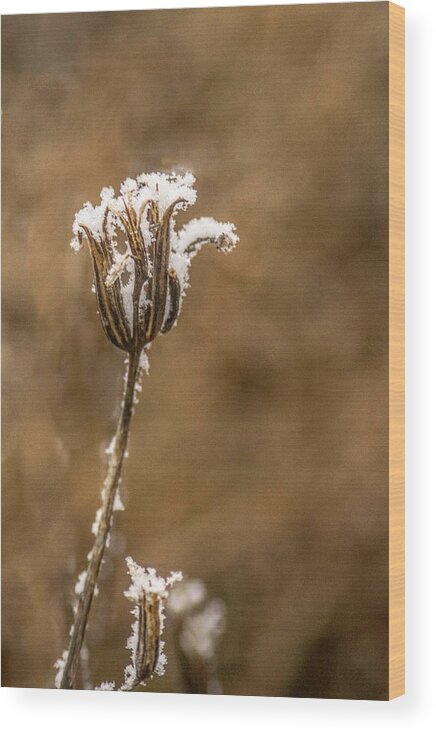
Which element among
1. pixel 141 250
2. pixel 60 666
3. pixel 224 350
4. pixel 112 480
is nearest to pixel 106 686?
pixel 60 666

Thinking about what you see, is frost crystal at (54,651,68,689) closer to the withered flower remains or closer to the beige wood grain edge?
the withered flower remains

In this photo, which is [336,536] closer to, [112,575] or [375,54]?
[112,575]

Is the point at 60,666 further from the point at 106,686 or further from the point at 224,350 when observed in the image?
the point at 224,350

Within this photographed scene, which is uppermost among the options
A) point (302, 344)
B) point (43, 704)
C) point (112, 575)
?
point (302, 344)

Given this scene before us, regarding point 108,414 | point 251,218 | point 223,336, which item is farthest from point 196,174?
point 108,414

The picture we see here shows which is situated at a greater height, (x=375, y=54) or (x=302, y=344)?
(x=375, y=54)

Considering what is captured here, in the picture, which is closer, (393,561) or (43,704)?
(393,561)

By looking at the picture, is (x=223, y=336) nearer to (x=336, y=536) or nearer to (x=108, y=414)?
(x=108, y=414)
